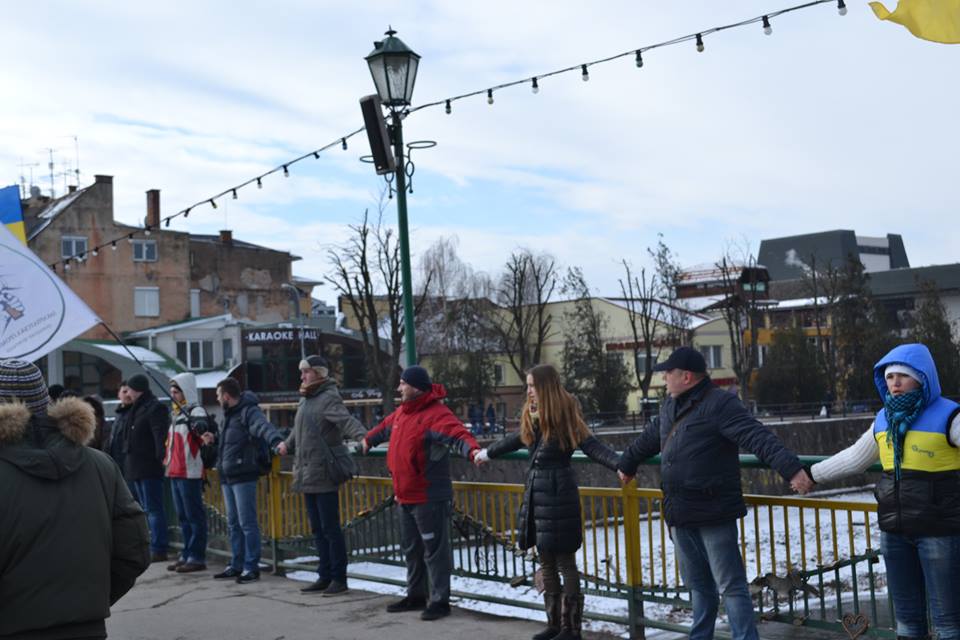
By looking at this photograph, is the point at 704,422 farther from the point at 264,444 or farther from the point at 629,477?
the point at 264,444

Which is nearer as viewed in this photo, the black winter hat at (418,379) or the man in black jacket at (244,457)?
the black winter hat at (418,379)

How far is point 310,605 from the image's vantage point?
29.9 ft

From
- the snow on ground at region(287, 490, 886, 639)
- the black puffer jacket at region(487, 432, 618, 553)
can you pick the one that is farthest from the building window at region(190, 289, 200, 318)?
the black puffer jacket at region(487, 432, 618, 553)

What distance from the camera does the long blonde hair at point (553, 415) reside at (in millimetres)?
7266

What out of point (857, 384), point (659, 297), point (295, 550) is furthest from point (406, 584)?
point (659, 297)

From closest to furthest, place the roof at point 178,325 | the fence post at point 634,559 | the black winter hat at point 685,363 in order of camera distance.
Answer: the black winter hat at point 685,363, the fence post at point 634,559, the roof at point 178,325

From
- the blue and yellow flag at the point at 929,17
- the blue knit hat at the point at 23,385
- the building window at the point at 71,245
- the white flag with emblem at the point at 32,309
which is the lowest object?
the blue knit hat at the point at 23,385

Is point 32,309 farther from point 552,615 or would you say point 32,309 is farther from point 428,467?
point 552,615

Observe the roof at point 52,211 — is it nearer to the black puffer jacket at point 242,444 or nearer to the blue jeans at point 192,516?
the blue jeans at point 192,516

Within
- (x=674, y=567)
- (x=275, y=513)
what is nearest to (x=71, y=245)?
(x=275, y=513)

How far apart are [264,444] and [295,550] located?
48.0 inches

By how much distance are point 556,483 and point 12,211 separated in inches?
214

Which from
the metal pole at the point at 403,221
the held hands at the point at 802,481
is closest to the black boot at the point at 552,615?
the held hands at the point at 802,481

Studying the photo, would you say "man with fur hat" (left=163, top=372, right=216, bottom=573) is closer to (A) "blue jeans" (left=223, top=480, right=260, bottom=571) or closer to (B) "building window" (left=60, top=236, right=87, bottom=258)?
(A) "blue jeans" (left=223, top=480, right=260, bottom=571)
